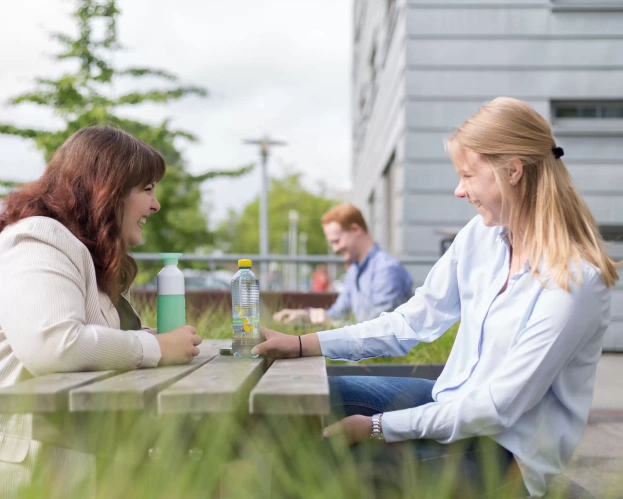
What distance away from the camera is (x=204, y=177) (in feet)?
56.6

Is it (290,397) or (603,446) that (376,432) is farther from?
(603,446)

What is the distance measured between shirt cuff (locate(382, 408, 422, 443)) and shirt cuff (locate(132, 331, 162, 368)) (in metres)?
0.66

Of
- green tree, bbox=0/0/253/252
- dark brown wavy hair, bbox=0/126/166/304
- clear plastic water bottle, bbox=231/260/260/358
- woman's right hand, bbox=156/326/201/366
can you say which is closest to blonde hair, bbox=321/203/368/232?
clear plastic water bottle, bbox=231/260/260/358

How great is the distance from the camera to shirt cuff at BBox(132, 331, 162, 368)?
7.14 feet

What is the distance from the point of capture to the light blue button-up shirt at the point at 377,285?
564 centimetres

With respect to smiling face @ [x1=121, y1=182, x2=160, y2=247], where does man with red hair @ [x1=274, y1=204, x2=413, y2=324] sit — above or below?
below

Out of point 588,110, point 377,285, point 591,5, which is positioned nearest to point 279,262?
point 377,285

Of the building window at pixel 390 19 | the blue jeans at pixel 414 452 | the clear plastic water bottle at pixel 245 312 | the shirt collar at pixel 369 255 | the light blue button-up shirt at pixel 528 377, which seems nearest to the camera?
the blue jeans at pixel 414 452

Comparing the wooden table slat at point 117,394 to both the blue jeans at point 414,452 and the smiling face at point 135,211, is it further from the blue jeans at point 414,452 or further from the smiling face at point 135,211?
the smiling face at point 135,211

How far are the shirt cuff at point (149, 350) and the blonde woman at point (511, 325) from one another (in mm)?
448

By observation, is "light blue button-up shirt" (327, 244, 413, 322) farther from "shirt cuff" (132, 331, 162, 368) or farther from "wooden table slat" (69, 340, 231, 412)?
"wooden table slat" (69, 340, 231, 412)

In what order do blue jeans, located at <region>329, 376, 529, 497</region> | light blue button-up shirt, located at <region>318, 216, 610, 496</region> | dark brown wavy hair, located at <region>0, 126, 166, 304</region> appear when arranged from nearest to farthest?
blue jeans, located at <region>329, 376, 529, 497</region>, light blue button-up shirt, located at <region>318, 216, 610, 496</region>, dark brown wavy hair, located at <region>0, 126, 166, 304</region>

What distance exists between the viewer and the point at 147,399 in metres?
1.66

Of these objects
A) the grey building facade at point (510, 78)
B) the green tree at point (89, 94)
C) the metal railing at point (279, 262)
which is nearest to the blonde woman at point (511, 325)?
the metal railing at point (279, 262)
